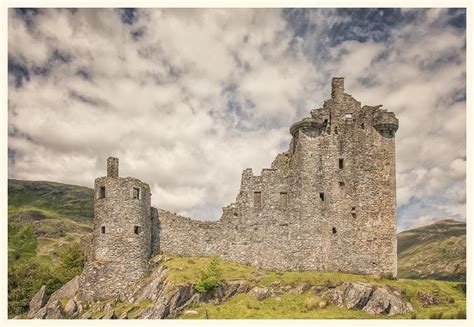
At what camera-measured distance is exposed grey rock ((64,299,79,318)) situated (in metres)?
30.7

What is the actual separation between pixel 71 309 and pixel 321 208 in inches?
800

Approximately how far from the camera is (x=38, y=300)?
1355 inches

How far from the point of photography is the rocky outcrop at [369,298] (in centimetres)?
2833

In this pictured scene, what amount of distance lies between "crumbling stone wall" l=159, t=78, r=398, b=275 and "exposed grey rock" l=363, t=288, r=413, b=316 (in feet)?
16.2

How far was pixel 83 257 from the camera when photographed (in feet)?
128

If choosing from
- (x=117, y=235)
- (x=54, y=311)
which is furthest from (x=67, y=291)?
(x=117, y=235)

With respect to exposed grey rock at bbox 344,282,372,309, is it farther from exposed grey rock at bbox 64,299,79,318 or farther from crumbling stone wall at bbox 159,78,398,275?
exposed grey rock at bbox 64,299,79,318

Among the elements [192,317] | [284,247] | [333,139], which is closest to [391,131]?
[333,139]

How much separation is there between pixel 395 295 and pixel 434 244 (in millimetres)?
73297

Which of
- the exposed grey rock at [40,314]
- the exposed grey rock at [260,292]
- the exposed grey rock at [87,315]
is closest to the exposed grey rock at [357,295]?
the exposed grey rock at [260,292]

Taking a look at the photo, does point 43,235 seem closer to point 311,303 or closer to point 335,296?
point 311,303

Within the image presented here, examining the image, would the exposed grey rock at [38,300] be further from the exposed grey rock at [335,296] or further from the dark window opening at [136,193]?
the exposed grey rock at [335,296]

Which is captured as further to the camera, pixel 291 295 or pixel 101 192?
pixel 101 192

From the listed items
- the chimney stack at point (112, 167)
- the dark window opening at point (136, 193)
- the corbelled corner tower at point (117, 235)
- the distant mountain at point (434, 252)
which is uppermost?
the chimney stack at point (112, 167)
